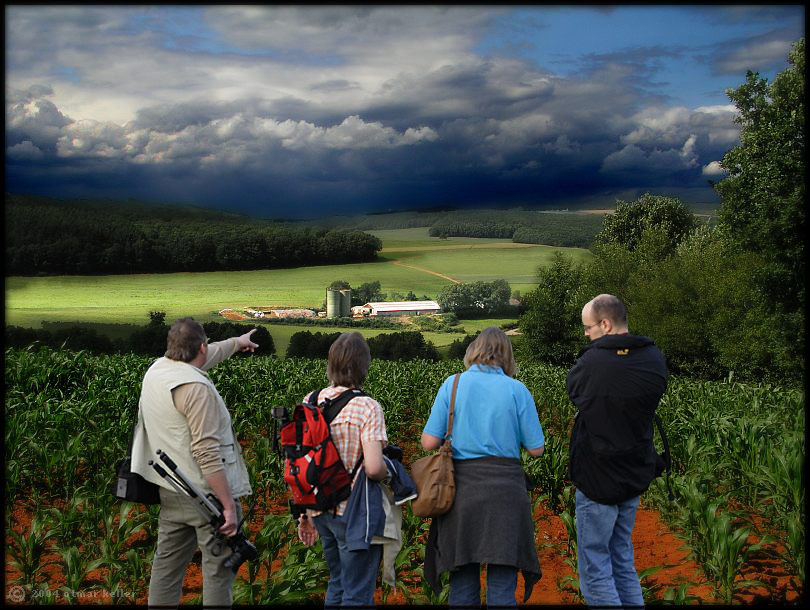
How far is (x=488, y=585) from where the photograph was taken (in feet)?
12.6

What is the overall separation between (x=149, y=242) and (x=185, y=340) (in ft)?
301

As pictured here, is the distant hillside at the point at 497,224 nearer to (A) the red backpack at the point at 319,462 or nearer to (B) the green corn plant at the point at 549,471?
(B) the green corn plant at the point at 549,471

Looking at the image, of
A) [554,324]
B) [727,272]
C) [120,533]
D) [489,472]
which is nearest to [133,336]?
[554,324]

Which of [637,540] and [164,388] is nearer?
[164,388]

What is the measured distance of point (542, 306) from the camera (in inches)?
2224

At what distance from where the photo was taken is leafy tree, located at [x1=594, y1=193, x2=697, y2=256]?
65.1m

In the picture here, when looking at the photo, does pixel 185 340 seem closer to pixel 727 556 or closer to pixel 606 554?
pixel 606 554

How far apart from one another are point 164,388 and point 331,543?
1215 mm

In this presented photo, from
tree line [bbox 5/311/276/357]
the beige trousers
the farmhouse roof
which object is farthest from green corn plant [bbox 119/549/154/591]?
the farmhouse roof

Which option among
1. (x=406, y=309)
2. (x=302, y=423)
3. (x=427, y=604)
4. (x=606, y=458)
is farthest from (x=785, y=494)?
(x=406, y=309)

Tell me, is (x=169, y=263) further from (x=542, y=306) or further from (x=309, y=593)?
(x=309, y=593)

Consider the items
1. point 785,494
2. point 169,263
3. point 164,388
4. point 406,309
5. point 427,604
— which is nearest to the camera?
point 164,388

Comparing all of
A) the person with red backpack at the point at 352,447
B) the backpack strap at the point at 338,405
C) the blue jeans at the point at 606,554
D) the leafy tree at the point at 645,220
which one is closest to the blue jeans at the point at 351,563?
the person with red backpack at the point at 352,447

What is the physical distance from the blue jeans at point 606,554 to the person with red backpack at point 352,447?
1.21m
